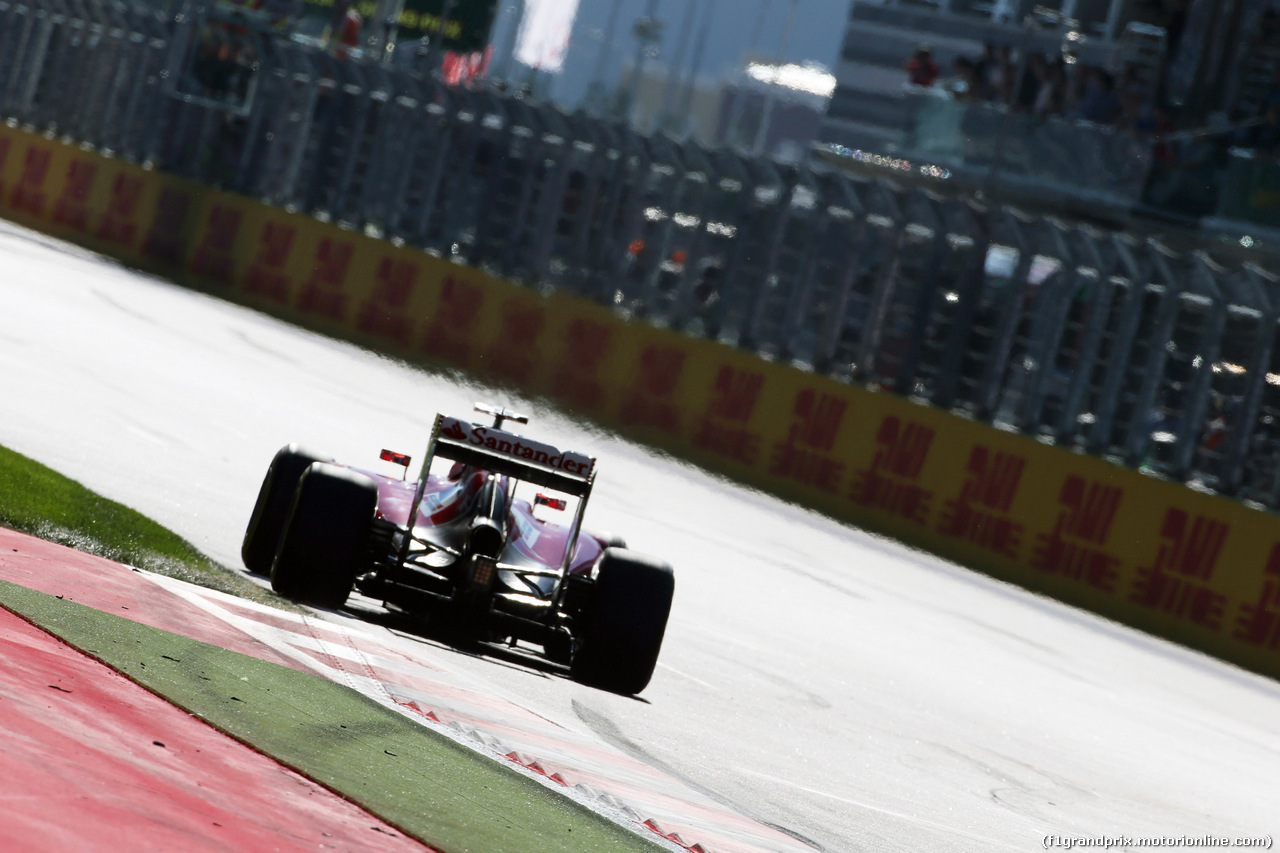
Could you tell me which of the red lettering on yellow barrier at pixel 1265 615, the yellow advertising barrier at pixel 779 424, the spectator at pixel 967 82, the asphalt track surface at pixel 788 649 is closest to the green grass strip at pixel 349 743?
the asphalt track surface at pixel 788 649

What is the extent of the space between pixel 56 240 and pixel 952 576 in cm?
1657

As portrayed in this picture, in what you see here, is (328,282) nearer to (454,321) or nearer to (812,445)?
(454,321)

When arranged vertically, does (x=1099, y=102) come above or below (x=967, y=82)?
below

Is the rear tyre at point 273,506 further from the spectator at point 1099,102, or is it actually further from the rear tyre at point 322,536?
the spectator at point 1099,102

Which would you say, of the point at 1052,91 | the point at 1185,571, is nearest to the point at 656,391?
the point at 1185,571

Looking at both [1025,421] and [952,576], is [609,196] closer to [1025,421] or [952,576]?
[1025,421]

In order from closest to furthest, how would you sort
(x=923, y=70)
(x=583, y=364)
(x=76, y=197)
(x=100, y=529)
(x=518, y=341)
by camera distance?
(x=100, y=529), (x=583, y=364), (x=518, y=341), (x=923, y=70), (x=76, y=197)

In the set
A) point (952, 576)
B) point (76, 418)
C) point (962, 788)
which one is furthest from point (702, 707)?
point (952, 576)

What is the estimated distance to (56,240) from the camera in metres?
26.9

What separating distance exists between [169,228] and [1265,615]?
17.3 meters

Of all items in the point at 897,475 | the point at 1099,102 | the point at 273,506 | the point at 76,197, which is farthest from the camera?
the point at 76,197

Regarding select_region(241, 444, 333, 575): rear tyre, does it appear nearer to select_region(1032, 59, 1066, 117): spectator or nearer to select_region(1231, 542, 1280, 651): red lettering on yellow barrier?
select_region(1231, 542, 1280, 651): red lettering on yellow barrier

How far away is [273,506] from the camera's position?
315 inches

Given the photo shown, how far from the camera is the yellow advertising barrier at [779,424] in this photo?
49.6 feet
